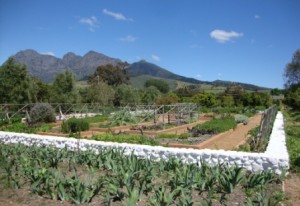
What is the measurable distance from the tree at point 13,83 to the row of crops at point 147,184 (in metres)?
20.9

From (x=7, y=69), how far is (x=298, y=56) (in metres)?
47.4

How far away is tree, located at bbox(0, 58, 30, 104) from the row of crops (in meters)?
20.9

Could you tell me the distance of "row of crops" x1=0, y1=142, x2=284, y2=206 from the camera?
242 inches

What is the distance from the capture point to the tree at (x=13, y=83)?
27.9 m

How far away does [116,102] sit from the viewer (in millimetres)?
45281

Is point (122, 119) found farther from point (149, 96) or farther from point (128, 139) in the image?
point (149, 96)

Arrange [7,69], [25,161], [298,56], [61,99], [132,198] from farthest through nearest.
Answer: [298,56], [61,99], [7,69], [25,161], [132,198]

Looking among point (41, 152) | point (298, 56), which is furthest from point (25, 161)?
point (298, 56)

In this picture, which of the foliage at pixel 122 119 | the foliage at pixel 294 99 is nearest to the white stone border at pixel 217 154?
the foliage at pixel 122 119

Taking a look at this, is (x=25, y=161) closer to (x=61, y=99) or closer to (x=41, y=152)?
(x=41, y=152)

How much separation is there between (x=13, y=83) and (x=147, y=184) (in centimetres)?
2447

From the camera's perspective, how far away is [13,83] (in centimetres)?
2820

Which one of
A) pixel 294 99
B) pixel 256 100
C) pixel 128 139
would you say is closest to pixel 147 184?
pixel 128 139

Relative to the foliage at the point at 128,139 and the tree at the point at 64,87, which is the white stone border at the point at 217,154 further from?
the tree at the point at 64,87
